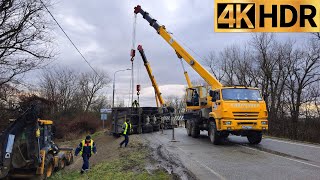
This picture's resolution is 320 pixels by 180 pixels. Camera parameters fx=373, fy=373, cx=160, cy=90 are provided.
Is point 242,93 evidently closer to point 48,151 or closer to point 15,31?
point 48,151

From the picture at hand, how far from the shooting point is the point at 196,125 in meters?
23.2

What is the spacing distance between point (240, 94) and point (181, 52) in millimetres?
7720

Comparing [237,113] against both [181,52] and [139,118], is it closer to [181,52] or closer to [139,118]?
[181,52]

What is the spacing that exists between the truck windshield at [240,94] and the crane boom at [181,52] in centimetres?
202

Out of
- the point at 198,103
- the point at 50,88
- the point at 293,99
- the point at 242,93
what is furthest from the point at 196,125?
the point at 50,88

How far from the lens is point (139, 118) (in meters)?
30.6

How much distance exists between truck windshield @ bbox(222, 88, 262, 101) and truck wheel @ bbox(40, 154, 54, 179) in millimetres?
8389

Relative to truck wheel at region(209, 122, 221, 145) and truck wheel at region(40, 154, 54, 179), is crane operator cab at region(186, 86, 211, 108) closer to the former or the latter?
truck wheel at region(209, 122, 221, 145)

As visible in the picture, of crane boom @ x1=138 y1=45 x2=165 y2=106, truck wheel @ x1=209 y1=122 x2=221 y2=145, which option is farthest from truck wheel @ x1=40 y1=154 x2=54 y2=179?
crane boom @ x1=138 y1=45 x2=165 y2=106

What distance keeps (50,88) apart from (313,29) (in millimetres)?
65522

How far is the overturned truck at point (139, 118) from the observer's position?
29.4m

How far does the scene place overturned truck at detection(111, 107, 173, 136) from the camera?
29359 millimetres

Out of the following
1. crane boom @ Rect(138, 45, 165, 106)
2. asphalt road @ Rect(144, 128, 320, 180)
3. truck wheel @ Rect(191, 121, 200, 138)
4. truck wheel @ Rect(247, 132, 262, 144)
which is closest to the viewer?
asphalt road @ Rect(144, 128, 320, 180)

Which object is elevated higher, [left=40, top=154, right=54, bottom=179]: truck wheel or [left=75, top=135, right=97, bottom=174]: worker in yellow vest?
[left=75, top=135, right=97, bottom=174]: worker in yellow vest
